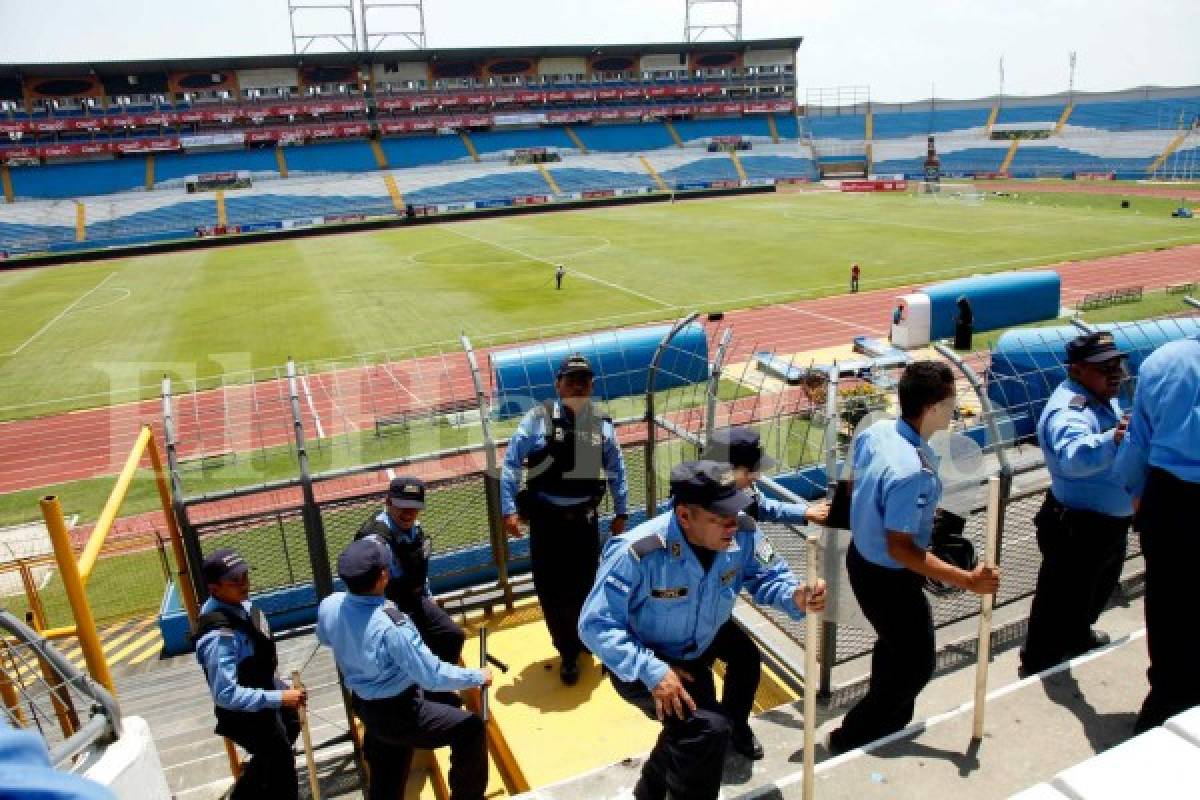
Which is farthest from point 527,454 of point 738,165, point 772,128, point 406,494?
point 772,128

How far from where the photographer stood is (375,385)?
20.2m

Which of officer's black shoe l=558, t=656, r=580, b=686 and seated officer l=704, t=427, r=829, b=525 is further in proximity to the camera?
officer's black shoe l=558, t=656, r=580, b=686

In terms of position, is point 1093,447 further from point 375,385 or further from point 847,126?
point 847,126

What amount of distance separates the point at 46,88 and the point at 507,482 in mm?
69571

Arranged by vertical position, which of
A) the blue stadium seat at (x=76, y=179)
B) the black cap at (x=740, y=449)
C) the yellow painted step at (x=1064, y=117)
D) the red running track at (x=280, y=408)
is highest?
the yellow painted step at (x=1064, y=117)

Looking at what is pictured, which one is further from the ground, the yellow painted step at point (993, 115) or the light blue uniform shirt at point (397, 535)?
the yellow painted step at point (993, 115)

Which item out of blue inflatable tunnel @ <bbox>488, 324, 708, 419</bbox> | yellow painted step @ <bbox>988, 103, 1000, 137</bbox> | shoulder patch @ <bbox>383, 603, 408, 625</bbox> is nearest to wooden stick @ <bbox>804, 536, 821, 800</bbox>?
shoulder patch @ <bbox>383, 603, 408, 625</bbox>

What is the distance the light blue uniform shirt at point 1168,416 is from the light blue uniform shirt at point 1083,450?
0.80 ft

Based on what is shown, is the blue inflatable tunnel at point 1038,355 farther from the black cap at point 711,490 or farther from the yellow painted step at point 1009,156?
the yellow painted step at point 1009,156

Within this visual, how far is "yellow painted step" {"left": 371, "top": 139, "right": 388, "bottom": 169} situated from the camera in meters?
63.8

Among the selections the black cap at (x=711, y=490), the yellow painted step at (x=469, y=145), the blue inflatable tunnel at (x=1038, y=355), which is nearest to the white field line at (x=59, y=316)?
the blue inflatable tunnel at (x=1038, y=355)

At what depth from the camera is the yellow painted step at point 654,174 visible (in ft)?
202

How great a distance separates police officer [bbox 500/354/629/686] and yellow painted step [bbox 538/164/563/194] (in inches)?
2208

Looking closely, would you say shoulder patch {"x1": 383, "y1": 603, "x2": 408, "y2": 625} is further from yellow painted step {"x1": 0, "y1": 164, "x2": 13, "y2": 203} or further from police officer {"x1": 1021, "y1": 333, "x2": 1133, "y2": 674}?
yellow painted step {"x1": 0, "y1": 164, "x2": 13, "y2": 203}
